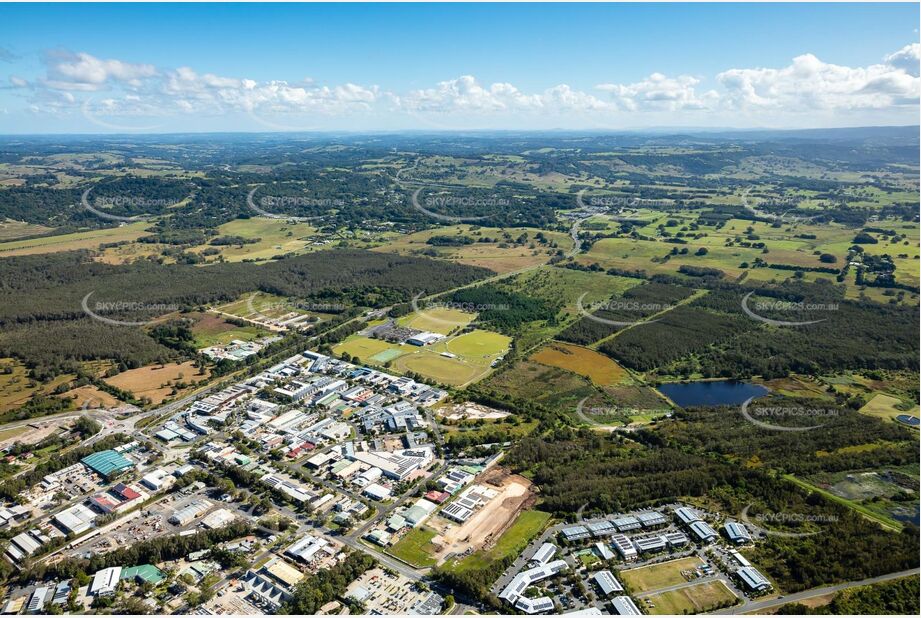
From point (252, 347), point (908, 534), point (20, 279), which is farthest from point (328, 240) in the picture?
point (908, 534)

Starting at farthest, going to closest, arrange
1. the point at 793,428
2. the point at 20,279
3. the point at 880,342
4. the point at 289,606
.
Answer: the point at 20,279
the point at 880,342
the point at 793,428
the point at 289,606

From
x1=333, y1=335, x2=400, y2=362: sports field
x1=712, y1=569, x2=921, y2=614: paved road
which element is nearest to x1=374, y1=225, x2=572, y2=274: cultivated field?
x1=333, y1=335, x2=400, y2=362: sports field

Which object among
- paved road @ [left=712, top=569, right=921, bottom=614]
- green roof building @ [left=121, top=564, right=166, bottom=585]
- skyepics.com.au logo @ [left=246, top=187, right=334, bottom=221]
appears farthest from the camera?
skyepics.com.au logo @ [left=246, top=187, right=334, bottom=221]

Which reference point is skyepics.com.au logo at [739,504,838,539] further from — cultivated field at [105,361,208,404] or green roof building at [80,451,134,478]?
cultivated field at [105,361,208,404]

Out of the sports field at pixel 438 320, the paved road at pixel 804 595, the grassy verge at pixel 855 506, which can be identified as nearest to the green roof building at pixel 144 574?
the paved road at pixel 804 595

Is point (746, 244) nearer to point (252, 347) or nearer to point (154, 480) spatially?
point (252, 347)

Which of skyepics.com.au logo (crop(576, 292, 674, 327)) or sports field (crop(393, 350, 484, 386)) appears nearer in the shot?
sports field (crop(393, 350, 484, 386))

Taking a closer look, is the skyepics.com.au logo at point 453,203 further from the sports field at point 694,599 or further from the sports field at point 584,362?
the sports field at point 694,599
